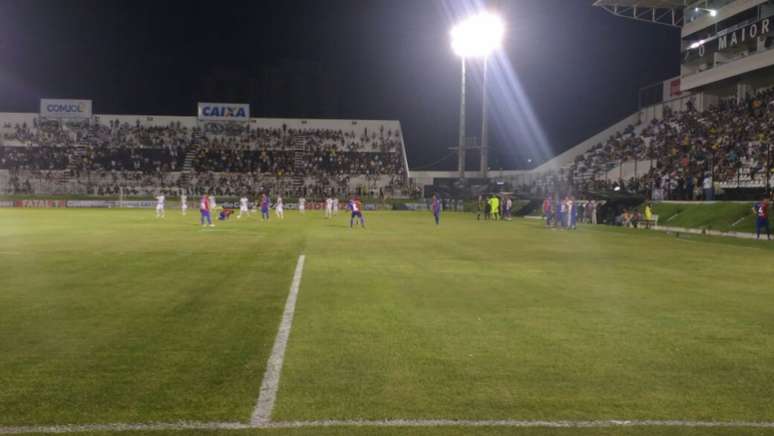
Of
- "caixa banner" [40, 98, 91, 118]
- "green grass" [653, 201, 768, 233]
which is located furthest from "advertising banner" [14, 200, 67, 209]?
"green grass" [653, 201, 768, 233]

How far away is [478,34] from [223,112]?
38790 mm

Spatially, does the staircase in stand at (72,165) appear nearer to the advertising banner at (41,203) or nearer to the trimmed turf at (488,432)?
the advertising banner at (41,203)

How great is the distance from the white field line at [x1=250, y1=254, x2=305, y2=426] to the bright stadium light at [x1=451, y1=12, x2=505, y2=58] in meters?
39.1

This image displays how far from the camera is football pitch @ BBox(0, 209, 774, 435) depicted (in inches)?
185

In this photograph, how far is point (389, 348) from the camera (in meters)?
6.73

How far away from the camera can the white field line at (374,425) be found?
437 cm

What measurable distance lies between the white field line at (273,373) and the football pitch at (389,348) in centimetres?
5

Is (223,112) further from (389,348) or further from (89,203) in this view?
(389,348)

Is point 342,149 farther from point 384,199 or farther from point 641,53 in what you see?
point 641,53

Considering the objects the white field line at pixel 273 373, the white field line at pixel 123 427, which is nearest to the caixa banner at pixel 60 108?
the white field line at pixel 273 373

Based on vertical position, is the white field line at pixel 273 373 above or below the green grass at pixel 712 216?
below

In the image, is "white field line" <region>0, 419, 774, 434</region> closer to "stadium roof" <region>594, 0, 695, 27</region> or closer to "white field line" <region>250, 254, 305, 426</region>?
"white field line" <region>250, 254, 305, 426</region>

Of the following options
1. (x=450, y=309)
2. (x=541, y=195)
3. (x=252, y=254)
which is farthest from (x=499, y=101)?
(x=450, y=309)

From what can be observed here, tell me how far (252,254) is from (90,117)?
207 ft
